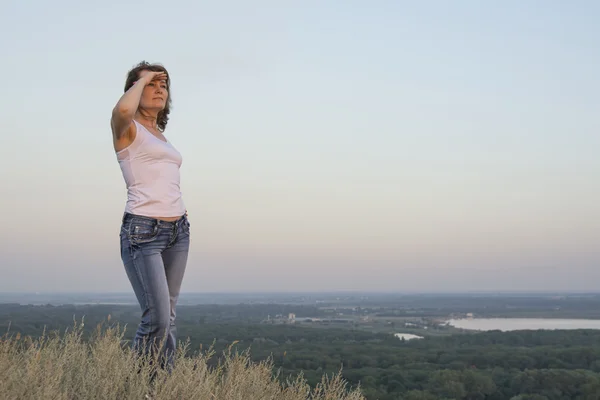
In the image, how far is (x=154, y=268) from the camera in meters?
2.95

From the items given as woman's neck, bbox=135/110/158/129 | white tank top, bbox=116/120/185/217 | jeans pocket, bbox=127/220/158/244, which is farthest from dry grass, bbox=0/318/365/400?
woman's neck, bbox=135/110/158/129

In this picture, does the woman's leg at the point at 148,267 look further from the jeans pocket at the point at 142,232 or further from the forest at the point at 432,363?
the forest at the point at 432,363

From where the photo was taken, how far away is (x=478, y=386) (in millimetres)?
41406

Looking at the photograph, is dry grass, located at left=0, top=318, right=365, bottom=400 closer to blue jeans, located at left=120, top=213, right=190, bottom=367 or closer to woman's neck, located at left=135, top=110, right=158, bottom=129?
blue jeans, located at left=120, top=213, right=190, bottom=367

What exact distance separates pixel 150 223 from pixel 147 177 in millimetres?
246

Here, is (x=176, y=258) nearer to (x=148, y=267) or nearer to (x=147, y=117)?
(x=148, y=267)

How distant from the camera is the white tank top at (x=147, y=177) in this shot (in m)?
3.03

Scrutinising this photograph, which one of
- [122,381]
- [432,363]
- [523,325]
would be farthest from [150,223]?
[523,325]

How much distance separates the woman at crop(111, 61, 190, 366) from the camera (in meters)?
2.96

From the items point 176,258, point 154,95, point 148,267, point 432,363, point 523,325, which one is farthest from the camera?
point 523,325

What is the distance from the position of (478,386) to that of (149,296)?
42.7m

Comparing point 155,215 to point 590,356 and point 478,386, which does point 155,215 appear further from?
point 590,356

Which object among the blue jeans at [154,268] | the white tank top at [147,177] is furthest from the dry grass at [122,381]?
the white tank top at [147,177]

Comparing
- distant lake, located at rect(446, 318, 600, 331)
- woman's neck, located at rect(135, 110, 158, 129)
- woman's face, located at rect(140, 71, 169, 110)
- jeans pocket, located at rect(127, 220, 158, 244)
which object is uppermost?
woman's face, located at rect(140, 71, 169, 110)
